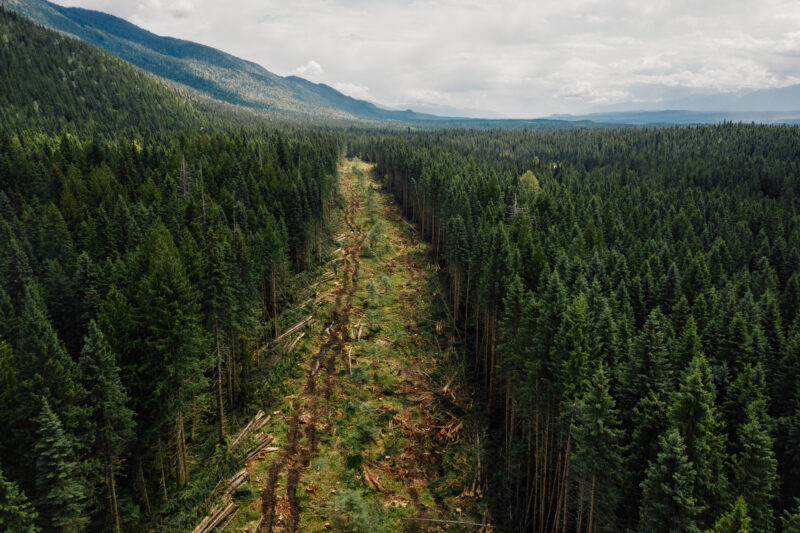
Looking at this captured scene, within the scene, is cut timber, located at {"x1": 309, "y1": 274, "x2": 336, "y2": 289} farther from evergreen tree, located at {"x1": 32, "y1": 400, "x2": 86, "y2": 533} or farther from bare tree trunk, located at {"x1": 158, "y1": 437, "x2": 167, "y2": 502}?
evergreen tree, located at {"x1": 32, "y1": 400, "x2": 86, "y2": 533}

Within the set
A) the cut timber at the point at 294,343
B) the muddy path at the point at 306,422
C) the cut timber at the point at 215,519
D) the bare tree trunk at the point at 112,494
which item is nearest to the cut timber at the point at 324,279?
the muddy path at the point at 306,422

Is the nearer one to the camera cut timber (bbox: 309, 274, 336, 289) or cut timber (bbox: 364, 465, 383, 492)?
cut timber (bbox: 364, 465, 383, 492)

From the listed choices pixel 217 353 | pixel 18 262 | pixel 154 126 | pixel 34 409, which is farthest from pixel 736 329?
pixel 154 126

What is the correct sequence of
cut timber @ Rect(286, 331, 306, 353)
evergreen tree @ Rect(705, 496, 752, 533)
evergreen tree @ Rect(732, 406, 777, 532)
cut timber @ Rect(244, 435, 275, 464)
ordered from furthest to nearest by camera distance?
1. cut timber @ Rect(286, 331, 306, 353)
2. cut timber @ Rect(244, 435, 275, 464)
3. evergreen tree @ Rect(732, 406, 777, 532)
4. evergreen tree @ Rect(705, 496, 752, 533)

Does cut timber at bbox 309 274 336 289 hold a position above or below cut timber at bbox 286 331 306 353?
above

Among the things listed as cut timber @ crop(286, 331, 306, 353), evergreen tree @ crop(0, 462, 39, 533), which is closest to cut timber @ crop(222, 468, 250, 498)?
evergreen tree @ crop(0, 462, 39, 533)

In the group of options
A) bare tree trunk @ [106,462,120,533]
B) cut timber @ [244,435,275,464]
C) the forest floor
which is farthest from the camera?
cut timber @ [244,435,275,464]
